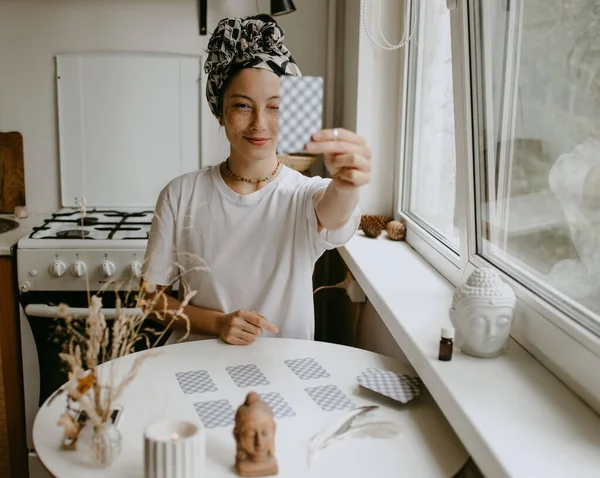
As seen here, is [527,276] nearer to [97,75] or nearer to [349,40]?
[349,40]

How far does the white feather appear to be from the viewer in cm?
111

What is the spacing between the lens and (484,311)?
1.21 m

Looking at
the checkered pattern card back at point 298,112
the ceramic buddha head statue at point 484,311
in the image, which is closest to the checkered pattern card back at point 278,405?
the ceramic buddha head statue at point 484,311

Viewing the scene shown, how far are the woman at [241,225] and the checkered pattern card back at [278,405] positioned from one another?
1.07 feet

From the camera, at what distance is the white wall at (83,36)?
2.76m

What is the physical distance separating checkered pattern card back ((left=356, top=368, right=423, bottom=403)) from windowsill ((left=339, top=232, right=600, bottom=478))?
0.03 metres

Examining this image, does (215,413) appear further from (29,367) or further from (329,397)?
(29,367)

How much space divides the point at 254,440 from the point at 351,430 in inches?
9.3

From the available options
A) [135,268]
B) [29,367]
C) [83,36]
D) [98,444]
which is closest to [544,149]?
[98,444]

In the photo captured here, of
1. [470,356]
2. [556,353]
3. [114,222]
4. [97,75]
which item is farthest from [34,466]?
[556,353]

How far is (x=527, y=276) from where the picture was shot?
1388mm

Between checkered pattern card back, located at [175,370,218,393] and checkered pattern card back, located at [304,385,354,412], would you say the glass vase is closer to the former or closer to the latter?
checkered pattern card back, located at [175,370,218,393]

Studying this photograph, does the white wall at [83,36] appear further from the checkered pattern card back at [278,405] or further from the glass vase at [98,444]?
the glass vase at [98,444]

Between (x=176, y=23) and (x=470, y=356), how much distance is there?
82.1 inches
